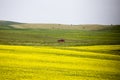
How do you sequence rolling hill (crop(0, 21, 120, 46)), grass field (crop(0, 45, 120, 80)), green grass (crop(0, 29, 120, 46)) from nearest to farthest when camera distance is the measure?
1. grass field (crop(0, 45, 120, 80))
2. green grass (crop(0, 29, 120, 46))
3. rolling hill (crop(0, 21, 120, 46))

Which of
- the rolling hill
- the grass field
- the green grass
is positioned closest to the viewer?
the grass field

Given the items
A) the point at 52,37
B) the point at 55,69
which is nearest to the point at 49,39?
the point at 52,37

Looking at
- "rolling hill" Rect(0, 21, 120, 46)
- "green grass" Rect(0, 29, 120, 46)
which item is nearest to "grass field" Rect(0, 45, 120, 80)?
"rolling hill" Rect(0, 21, 120, 46)

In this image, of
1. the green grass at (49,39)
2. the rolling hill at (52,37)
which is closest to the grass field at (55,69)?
the rolling hill at (52,37)

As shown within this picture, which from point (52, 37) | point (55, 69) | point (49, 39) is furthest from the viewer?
point (52, 37)

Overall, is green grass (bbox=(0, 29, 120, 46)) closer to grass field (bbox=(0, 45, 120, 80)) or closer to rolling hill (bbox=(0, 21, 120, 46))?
rolling hill (bbox=(0, 21, 120, 46))

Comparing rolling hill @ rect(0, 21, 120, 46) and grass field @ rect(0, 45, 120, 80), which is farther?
rolling hill @ rect(0, 21, 120, 46)

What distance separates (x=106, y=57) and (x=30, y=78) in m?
9.92

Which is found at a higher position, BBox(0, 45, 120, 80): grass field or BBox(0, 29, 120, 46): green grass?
BBox(0, 29, 120, 46): green grass

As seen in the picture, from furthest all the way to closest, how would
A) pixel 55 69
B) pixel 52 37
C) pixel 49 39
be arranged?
pixel 52 37
pixel 49 39
pixel 55 69

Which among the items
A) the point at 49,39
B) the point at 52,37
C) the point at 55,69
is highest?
the point at 52,37

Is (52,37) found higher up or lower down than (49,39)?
higher up

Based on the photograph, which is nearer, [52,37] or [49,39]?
[49,39]

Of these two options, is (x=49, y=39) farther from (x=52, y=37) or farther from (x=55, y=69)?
(x=55, y=69)
